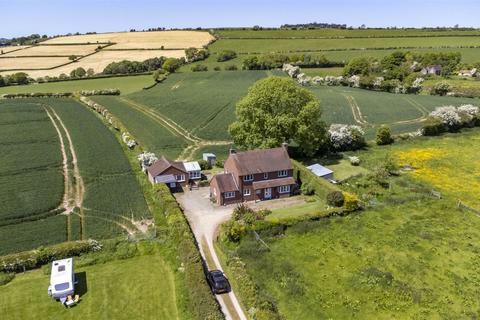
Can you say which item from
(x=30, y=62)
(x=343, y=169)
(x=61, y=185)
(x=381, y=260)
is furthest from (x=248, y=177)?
(x=30, y=62)

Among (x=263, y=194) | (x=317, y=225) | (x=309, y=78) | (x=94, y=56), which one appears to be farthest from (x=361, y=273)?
(x=94, y=56)

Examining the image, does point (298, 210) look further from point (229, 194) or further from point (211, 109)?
point (211, 109)

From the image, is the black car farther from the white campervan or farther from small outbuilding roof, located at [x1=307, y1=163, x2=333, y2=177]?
small outbuilding roof, located at [x1=307, y1=163, x2=333, y2=177]

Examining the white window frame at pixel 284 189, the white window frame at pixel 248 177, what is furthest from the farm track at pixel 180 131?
the white window frame at pixel 284 189

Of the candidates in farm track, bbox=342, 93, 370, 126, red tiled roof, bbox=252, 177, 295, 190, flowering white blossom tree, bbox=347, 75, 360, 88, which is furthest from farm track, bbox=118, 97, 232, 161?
flowering white blossom tree, bbox=347, 75, 360, 88

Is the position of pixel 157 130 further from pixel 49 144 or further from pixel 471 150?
pixel 471 150
